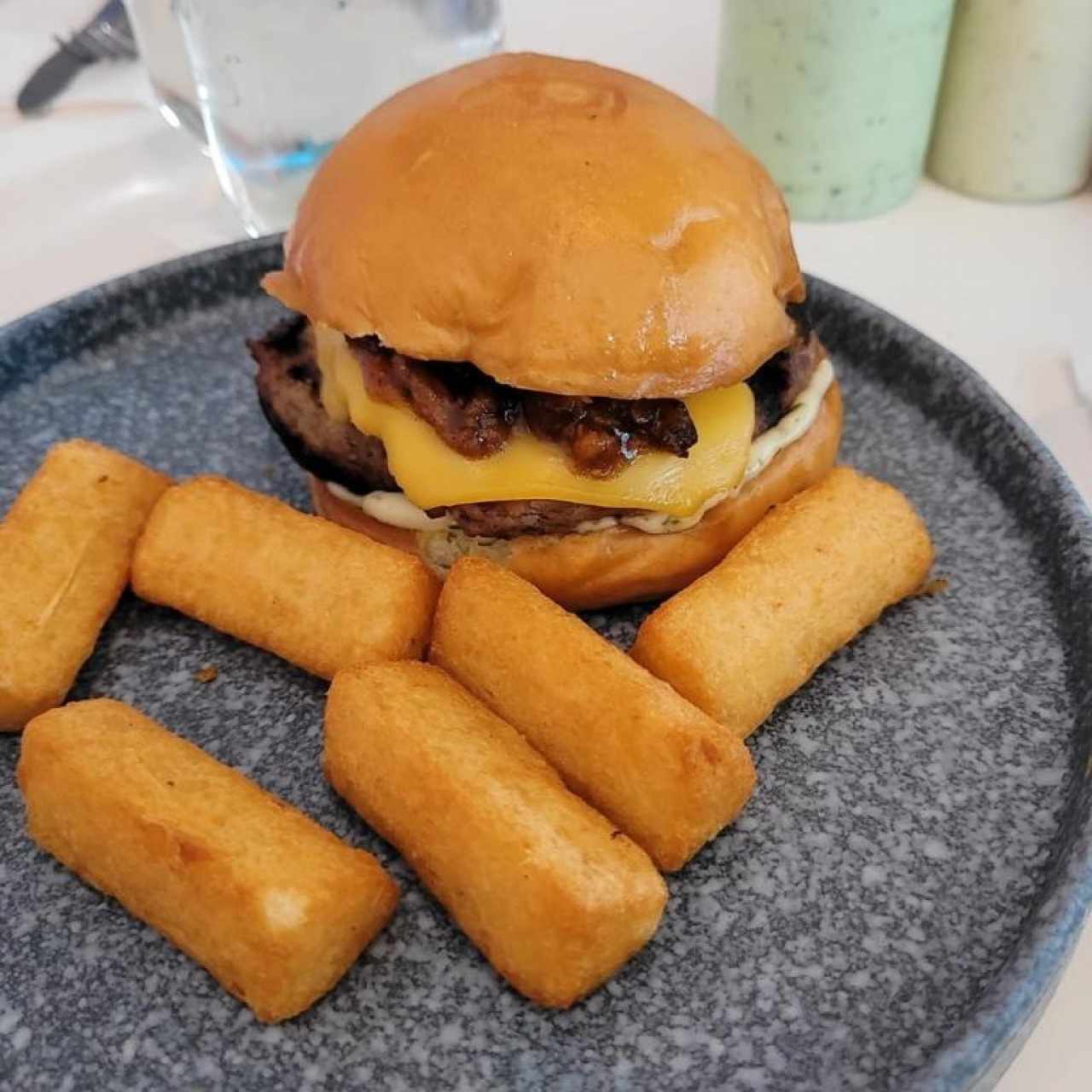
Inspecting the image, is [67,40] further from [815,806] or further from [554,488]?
[815,806]

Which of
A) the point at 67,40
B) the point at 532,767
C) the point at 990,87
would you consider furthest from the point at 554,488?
the point at 67,40

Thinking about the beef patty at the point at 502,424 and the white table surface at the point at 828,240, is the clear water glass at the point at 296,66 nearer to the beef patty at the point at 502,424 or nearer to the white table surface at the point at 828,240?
the white table surface at the point at 828,240

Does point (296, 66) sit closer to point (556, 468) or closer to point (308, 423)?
point (308, 423)

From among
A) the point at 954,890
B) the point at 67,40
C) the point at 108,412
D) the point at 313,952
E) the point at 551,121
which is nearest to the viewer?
the point at 313,952

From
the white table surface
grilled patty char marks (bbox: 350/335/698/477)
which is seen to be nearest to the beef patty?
grilled patty char marks (bbox: 350/335/698/477)

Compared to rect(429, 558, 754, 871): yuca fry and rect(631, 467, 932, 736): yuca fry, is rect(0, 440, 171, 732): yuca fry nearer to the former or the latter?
rect(429, 558, 754, 871): yuca fry

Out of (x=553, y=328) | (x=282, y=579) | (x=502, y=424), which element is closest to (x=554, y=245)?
(x=553, y=328)

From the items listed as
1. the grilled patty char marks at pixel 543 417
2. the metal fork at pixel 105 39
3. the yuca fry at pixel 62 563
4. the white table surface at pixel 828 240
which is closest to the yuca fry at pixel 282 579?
the yuca fry at pixel 62 563
